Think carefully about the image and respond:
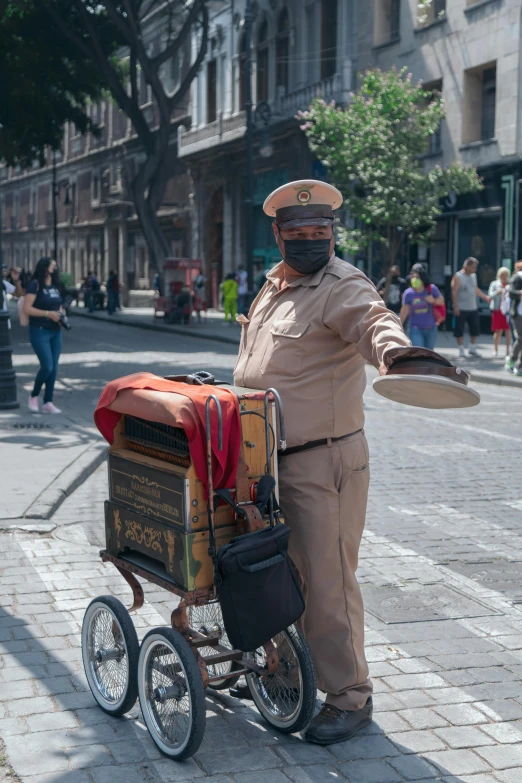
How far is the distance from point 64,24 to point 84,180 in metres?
35.6

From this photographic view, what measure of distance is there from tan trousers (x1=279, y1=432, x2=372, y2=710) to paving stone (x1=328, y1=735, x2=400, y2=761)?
13 centimetres

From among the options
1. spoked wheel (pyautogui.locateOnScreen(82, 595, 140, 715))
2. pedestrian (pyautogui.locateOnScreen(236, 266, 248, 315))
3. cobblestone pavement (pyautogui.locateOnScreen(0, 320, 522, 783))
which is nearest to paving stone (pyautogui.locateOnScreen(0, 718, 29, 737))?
cobblestone pavement (pyautogui.locateOnScreen(0, 320, 522, 783))

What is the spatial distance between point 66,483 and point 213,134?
34.3m

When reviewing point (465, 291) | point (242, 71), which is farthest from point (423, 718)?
point (242, 71)

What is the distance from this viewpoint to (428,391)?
3.49 meters

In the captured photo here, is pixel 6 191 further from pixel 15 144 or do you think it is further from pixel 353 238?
pixel 353 238

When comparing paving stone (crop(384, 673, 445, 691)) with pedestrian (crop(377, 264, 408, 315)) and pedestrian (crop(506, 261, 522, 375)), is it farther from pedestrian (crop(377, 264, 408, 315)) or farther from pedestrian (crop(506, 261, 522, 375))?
pedestrian (crop(377, 264, 408, 315))

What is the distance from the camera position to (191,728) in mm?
3850

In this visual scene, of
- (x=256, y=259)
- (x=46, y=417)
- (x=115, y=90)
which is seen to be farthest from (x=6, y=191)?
(x=46, y=417)

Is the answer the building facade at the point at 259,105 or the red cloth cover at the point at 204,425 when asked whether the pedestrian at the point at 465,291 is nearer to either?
the building facade at the point at 259,105

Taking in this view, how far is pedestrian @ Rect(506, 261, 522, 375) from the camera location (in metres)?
17.2

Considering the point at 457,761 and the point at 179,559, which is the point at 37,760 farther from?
the point at 457,761

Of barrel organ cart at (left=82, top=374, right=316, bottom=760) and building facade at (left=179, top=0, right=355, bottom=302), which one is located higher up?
building facade at (left=179, top=0, right=355, bottom=302)

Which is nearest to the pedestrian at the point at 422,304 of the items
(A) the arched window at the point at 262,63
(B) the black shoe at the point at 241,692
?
(B) the black shoe at the point at 241,692
